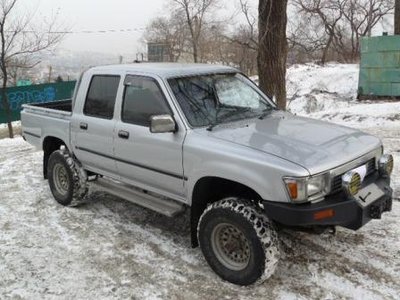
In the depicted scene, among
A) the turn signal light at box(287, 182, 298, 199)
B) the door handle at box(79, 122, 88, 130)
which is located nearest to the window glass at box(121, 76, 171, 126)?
the door handle at box(79, 122, 88, 130)

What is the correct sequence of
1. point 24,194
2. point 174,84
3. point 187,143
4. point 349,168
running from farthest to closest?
point 24,194 → point 174,84 → point 187,143 → point 349,168

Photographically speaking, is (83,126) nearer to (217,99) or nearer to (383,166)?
(217,99)

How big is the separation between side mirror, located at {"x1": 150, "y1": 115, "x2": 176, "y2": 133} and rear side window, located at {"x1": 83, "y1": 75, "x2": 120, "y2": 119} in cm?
112

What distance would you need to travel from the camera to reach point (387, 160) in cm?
456

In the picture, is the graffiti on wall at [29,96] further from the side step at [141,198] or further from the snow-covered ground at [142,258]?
the side step at [141,198]

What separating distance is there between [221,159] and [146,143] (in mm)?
1000

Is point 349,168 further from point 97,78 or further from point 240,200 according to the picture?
point 97,78

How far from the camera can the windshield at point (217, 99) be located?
15.6 feet

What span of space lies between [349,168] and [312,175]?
52 cm

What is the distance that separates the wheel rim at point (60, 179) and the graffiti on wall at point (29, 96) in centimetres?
1457

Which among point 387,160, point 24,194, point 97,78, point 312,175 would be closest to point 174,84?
point 97,78

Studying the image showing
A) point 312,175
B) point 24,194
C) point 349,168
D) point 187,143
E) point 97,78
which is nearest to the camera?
point 312,175

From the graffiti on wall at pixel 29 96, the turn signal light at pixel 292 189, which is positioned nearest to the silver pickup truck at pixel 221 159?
the turn signal light at pixel 292 189

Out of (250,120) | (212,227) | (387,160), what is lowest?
(212,227)
